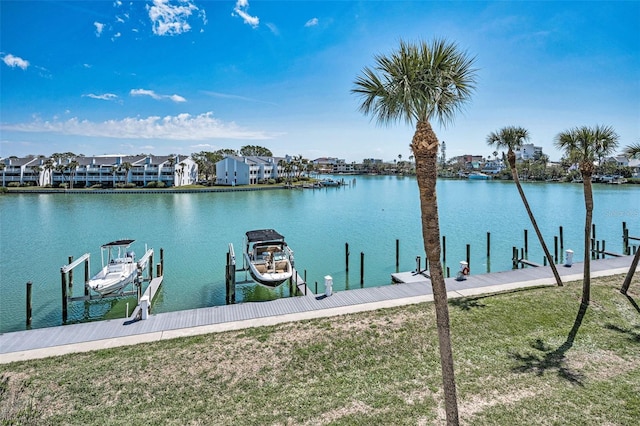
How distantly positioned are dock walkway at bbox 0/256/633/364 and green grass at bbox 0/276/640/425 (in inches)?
28.2

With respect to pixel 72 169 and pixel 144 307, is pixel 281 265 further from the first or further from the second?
pixel 72 169

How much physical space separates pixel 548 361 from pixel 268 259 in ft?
42.1

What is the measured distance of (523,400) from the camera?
7.36 m

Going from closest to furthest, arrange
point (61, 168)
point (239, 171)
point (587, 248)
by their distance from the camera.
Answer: point (587, 248)
point (61, 168)
point (239, 171)

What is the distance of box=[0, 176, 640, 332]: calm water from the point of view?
19234 millimetres

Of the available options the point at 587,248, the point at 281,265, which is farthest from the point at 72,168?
the point at 587,248

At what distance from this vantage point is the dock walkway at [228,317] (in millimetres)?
10234

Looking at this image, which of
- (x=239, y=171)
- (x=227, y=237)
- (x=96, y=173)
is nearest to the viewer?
(x=227, y=237)

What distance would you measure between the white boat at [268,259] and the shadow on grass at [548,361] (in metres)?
10.6

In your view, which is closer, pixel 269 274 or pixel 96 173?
pixel 269 274

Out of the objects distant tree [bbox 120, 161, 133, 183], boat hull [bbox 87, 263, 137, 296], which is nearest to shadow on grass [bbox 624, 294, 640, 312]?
boat hull [bbox 87, 263, 137, 296]

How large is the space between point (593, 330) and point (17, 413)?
47.7 feet

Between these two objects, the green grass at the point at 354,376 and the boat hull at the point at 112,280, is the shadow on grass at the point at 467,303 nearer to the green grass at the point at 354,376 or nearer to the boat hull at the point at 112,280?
the green grass at the point at 354,376

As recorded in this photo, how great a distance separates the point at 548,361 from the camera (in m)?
8.93
